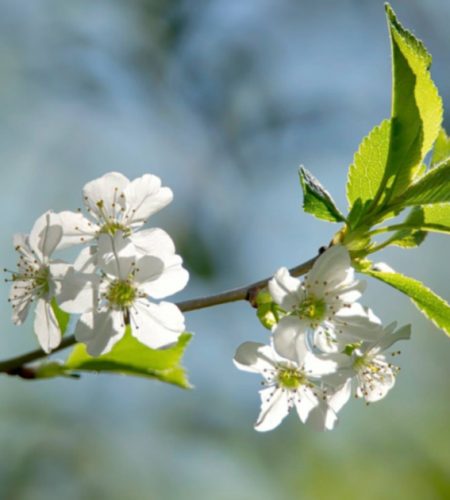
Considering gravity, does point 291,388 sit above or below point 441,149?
below

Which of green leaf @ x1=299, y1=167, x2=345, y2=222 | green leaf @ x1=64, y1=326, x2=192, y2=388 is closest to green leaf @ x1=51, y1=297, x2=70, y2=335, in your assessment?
green leaf @ x1=64, y1=326, x2=192, y2=388

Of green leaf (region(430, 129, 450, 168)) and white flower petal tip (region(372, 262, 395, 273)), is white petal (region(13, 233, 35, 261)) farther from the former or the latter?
green leaf (region(430, 129, 450, 168))

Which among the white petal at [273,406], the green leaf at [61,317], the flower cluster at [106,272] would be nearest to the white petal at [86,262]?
the flower cluster at [106,272]

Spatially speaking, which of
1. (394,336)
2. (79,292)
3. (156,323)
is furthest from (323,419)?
(79,292)

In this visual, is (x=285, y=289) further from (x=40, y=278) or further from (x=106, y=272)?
(x=40, y=278)

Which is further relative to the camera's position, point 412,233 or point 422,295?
point 412,233

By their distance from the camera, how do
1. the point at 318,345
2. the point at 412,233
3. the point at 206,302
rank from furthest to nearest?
the point at 412,233 < the point at 318,345 < the point at 206,302
